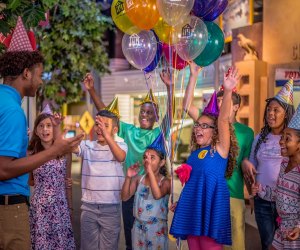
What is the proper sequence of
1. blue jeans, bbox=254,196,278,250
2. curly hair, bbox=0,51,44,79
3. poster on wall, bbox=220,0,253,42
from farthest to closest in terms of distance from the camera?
1. poster on wall, bbox=220,0,253,42
2. blue jeans, bbox=254,196,278,250
3. curly hair, bbox=0,51,44,79

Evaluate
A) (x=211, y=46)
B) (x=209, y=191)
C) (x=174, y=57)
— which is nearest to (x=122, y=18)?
(x=174, y=57)

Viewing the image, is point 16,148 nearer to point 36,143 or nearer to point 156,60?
point 36,143

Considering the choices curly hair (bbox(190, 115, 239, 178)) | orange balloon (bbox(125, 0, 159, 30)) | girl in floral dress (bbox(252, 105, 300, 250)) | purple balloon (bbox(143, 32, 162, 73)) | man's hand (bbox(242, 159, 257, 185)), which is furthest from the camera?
purple balloon (bbox(143, 32, 162, 73))

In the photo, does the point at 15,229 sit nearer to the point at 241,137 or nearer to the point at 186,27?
the point at 241,137

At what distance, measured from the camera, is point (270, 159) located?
4559 mm

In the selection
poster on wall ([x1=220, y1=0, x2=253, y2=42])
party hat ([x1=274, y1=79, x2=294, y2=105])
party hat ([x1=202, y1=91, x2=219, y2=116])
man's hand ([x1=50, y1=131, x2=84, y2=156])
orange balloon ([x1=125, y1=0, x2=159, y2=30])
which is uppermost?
poster on wall ([x1=220, y1=0, x2=253, y2=42])

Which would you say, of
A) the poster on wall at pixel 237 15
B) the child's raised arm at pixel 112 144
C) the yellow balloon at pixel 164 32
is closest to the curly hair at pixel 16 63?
the child's raised arm at pixel 112 144

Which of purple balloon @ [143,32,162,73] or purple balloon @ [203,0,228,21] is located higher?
purple balloon @ [203,0,228,21]

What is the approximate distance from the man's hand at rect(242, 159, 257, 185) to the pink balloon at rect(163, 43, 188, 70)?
1.37 m

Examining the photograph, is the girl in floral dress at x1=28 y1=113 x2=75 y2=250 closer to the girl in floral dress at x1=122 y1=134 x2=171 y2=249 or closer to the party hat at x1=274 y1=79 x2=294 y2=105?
the girl in floral dress at x1=122 y1=134 x2=171 y2=249

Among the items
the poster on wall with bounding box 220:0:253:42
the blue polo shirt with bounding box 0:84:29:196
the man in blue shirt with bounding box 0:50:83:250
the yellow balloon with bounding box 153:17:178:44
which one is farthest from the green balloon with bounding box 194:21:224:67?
the poster on wall with bounding box 220:0:253:42

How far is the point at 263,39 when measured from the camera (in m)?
9.73

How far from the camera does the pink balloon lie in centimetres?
521

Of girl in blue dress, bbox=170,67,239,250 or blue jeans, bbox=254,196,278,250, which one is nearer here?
girl in blue dress, bbox=170,67,239,250
